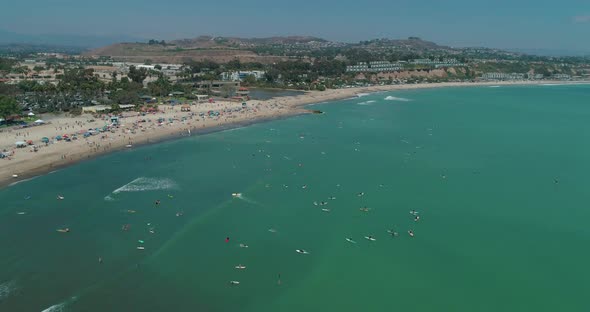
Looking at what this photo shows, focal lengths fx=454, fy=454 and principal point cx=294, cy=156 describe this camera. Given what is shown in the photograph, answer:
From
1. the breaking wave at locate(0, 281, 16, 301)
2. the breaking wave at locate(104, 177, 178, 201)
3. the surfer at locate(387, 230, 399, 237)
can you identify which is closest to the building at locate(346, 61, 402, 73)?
the breaking wave at locate(104, 177, 178, 201)

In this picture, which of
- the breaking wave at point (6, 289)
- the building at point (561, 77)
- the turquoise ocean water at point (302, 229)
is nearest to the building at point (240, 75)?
the turquoise ocean water at point (302, 229)

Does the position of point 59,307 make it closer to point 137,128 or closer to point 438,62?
point 137,128

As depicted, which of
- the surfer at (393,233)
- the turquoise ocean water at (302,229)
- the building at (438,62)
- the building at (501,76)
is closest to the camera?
the turquoise ocean water at (302,229)

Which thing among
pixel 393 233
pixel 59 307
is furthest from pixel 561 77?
pixel 59 307

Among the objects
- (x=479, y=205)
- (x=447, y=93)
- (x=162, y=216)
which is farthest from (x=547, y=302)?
(x=447, y=93)

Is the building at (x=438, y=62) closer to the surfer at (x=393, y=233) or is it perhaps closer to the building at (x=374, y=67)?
the building at (x=374, y=67)

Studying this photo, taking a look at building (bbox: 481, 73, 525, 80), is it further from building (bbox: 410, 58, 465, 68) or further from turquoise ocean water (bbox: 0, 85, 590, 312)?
turquoise ocean water (bbox: 0, 85, 590, 312)
